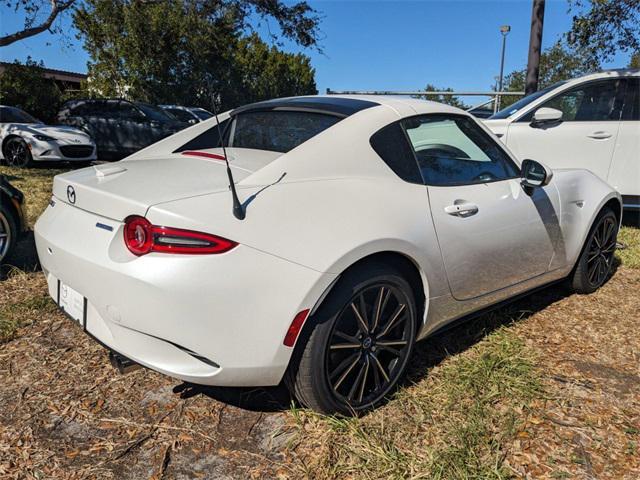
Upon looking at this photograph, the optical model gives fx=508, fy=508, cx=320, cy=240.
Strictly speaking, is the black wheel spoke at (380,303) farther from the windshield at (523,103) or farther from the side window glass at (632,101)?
the side window glass at (632,101)

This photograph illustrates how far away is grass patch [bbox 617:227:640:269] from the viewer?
4766 mm

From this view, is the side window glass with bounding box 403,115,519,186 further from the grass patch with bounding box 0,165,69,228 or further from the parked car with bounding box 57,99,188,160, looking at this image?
the parked car with bounding box 57,99,188,160

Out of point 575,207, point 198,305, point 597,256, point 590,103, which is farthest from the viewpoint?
point 590,103

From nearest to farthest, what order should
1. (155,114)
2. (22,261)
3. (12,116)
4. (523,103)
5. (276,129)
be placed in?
(276,129)
(22,261)
(523,103)
(12,116)
(155,114)

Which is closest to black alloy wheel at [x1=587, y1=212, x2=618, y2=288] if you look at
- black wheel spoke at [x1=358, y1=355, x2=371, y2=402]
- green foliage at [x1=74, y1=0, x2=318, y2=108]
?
black wheel spoke at [x1=358, y1=355, x2=371, y2=402]

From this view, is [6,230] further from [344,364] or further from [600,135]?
[600,135]

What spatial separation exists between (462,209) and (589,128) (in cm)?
403

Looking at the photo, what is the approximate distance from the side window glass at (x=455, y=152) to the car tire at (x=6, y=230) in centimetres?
333

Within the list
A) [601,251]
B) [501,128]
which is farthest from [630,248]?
[501,128]

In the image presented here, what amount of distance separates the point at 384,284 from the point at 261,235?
25.9 inches

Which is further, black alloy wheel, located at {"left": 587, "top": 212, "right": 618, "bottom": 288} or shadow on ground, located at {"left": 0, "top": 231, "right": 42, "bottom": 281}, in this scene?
shadow on ground, located at {"left": 0, "top": 231, "right": 42, "bottom": 281}

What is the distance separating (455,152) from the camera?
10.1ft

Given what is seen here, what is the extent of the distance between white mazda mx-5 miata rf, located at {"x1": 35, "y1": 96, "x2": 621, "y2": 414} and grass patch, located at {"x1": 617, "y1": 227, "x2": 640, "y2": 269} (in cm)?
225

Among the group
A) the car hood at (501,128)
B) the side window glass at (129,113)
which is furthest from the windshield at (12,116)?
the car hood at (501,128)
